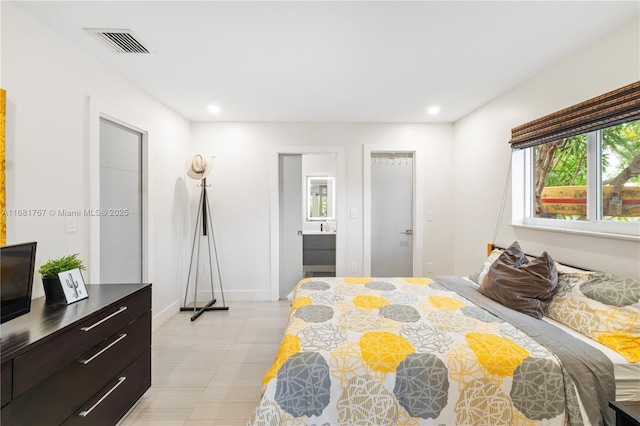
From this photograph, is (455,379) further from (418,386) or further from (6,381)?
(6,381)

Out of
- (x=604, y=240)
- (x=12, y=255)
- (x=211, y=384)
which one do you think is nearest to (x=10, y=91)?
(x=12, y=255)

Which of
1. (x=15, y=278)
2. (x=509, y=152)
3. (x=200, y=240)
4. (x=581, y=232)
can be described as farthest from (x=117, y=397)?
(x=509, y=152)

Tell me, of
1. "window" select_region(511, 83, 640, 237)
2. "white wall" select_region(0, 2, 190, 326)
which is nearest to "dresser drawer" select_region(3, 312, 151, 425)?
"white wall" select_region(0, 2, 190, 326)

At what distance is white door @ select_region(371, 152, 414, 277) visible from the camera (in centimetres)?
416

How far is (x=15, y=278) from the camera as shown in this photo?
4.23 feet

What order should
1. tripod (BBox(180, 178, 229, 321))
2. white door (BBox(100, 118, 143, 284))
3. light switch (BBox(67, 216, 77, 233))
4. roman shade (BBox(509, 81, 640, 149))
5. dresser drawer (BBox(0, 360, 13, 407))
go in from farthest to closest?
tripod (BBox(180, 178, 229, 321))
white door (BBox(100, 118, 143, 284))
light switch (BBox(67, 216, 77, 233))
roman shade (BBox(509, 81, 640, 149))
dresser drawer (BBox(0, 360, 13, 407))

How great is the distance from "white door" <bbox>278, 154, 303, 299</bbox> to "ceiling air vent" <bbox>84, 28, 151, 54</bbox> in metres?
2.16

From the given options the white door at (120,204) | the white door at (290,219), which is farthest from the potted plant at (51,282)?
the white door at (290,219)

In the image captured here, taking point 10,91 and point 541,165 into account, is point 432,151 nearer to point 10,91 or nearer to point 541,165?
point 541,165

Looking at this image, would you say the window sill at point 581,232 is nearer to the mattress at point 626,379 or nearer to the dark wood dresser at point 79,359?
the mattress at point 626,379

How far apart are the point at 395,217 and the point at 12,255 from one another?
3.83 m

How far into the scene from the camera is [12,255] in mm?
1262

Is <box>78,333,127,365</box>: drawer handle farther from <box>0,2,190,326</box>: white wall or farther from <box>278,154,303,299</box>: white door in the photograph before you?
<box>278,154,303,299</box>: white door

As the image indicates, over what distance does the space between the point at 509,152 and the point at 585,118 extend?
85cm
